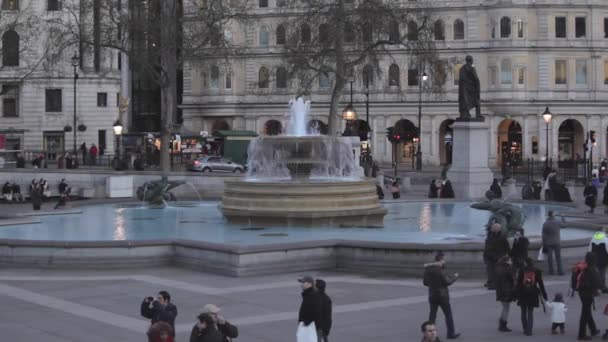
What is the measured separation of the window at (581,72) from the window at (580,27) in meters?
1.90

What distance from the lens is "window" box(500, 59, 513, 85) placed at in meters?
81.3

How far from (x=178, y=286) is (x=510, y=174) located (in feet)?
138

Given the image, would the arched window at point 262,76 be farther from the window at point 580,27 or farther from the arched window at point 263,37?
the window at point 580,27

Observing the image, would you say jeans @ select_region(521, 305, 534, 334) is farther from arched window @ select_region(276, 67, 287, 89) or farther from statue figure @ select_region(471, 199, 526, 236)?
arched window @ select_region(276, 67, 287, 89)

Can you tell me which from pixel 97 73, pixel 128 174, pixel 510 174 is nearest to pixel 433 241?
pixel 128 174

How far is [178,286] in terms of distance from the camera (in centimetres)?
2130

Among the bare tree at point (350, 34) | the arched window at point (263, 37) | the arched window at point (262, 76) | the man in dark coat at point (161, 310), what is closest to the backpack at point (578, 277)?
the man in dark coat at point (161, 310)

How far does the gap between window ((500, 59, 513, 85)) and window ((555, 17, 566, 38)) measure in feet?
12.9

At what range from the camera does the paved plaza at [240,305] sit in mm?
16906

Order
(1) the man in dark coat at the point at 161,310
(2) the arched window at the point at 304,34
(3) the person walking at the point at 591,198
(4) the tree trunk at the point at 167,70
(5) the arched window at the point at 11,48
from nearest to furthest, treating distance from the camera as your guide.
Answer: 1. (1) the man in dark coat at the point at 161,310
2. (3) the person walking at the point at 591,198
3. (4) the tree trunk at the point at 167,70
4. (2) the arched window at the point at 304,34
5. (5) the arched window at the point at 11,48

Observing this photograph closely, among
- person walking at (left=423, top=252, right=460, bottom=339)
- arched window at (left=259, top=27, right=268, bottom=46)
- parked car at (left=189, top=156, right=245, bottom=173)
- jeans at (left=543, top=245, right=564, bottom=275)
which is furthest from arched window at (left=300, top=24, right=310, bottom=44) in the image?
person walking at (left=423, top=252, right=460, bottom=339)

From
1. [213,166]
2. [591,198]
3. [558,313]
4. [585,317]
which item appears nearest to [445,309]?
[558,313]

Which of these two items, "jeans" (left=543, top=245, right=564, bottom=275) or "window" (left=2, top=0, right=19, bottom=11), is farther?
"window" (left=2, top=0, right=19, bottom=11)

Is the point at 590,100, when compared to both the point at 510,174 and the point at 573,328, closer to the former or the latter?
the point at 510,174
